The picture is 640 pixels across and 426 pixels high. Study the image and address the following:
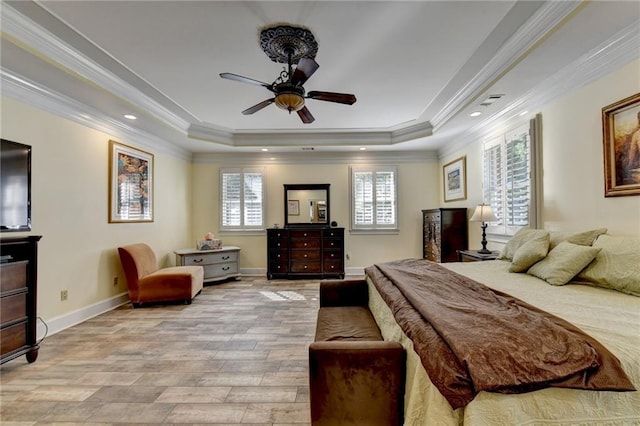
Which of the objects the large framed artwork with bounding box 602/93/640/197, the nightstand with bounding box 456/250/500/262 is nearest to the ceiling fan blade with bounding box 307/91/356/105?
the large framed artwork with bounding box 602/93/640/197

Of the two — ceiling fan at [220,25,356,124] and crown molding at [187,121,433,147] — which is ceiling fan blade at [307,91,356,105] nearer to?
ceiling fan at [220,25,356,124]

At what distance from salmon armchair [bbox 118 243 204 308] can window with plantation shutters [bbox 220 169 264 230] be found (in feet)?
6.95

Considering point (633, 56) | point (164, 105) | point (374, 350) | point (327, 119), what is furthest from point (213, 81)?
point (633, 56)

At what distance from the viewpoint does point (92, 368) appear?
252cm

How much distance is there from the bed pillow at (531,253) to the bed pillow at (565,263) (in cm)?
10

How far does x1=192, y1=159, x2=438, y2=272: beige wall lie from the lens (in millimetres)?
6328

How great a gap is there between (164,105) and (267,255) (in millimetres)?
3223

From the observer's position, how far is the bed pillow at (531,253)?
2.54 meters

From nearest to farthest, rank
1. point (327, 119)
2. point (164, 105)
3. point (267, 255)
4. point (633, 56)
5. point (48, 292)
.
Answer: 1. point (633, 56)
2. point (48, 292)
3. point (164, 105)
4. point (327, 119)
5. point (267, 255)

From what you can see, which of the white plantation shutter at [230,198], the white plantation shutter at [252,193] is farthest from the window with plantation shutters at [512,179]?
→ the white plantation shutter at [230,198]

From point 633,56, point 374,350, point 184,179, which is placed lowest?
point 374,350

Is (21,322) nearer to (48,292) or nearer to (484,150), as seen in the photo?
(48,292)

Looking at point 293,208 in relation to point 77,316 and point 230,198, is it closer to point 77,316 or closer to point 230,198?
point 230,198

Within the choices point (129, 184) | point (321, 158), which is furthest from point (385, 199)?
point (129, 184)
